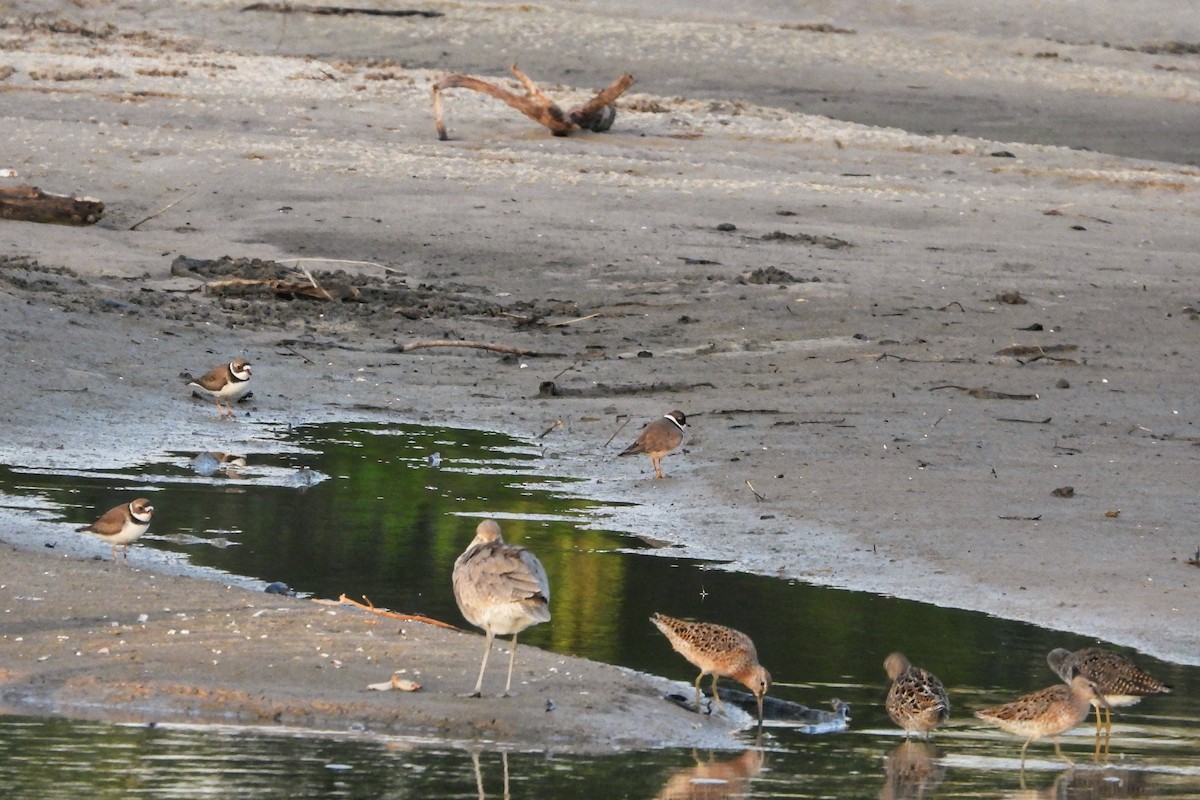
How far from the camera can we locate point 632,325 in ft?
49.5

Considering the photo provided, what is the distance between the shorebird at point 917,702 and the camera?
669 centimetres

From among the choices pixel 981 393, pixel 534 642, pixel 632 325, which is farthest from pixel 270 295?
pixel 534 642

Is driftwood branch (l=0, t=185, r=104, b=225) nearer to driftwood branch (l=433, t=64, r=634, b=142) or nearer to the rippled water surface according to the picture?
driftwood branch (l=433, t=64, r=634, b=142)

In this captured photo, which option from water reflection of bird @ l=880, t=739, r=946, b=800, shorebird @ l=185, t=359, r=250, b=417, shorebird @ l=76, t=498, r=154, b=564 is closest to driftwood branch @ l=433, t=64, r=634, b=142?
shorebird @ l=185, t=359, r=250, b=417

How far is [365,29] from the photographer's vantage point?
32.4m

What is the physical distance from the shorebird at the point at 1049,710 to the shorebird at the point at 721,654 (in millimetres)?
864

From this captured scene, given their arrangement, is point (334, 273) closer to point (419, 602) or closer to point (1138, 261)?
point (1138, 261)

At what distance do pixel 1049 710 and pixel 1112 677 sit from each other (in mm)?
388

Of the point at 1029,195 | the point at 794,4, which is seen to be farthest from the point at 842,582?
the point at 794,4

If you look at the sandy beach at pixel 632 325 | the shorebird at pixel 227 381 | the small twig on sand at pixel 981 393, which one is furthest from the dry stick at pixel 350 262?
the small twig on sand at pixel 981 393

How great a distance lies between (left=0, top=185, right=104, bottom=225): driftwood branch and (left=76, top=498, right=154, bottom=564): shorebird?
27.7 feet

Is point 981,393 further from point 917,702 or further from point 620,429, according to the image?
point 917,702

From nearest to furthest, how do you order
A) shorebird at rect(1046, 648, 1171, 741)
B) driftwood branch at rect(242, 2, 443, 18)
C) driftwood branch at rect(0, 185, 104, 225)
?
shorebird at rect(1046, 648, 1171, 741)
driftwood branch at rect(0, 185, 104, 225)
driftwood branch at rect(242, 2, 443, 18)

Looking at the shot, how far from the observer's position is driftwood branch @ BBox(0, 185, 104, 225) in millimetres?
16578
